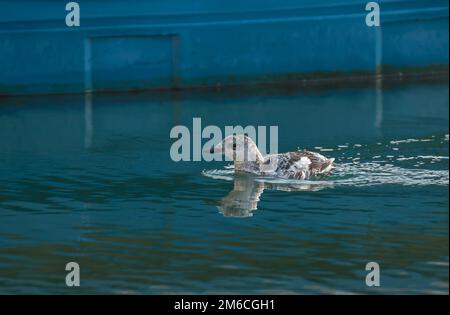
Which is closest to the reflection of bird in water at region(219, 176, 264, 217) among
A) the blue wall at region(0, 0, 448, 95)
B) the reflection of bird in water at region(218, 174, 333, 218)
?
the reflection of bird in water at region(218, 174, 333, 218)

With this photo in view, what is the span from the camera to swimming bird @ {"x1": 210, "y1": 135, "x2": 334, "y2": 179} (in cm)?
1147

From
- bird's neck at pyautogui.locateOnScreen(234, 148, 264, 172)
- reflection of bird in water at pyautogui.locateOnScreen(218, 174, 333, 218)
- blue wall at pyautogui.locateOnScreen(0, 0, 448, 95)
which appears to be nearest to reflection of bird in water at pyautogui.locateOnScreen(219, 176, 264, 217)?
reflection of bird in water at pyautogui.locateOnScreen(218, 174, 333, 218)

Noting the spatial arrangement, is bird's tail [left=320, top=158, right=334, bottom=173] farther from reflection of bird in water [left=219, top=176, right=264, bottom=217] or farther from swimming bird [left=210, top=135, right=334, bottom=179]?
reflection of bird in water [left=219, top=176, right=264, bottom=217]

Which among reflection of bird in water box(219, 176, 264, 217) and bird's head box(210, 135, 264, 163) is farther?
bird's head box(210, 135, 264, 163)

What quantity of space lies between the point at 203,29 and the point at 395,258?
367 inches

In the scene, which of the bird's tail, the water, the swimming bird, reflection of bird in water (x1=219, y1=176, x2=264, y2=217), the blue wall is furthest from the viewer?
the blue wall

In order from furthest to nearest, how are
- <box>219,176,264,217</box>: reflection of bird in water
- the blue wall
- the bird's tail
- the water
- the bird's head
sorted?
the blue wall
the bird's head
the bird's tail
<box>219,176,264,217</box>: reflection of bird in water
the water

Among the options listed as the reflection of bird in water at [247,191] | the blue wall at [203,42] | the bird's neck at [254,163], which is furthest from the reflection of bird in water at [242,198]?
the blue wall at [203,42]

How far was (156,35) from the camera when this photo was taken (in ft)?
57.8

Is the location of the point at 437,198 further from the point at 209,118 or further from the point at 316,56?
the point at 316,56

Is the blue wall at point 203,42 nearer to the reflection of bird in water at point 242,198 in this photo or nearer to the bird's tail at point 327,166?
the reflection of bird in water at point 242,198

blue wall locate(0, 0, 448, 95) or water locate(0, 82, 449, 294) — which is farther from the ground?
blue wall locate(0, 0, 448, 95)

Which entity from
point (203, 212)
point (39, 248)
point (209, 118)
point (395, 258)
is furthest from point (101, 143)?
point (395, 258)

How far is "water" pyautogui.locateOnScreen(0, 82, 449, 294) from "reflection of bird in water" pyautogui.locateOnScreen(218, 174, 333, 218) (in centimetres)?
2
